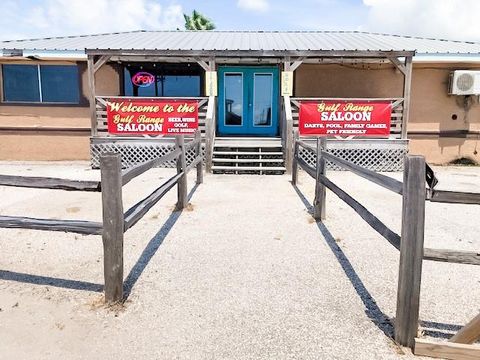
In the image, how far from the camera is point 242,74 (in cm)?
1380

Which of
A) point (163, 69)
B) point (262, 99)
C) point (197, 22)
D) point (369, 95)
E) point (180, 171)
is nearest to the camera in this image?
point (180, 171)

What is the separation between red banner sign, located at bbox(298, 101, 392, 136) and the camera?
1110 cm

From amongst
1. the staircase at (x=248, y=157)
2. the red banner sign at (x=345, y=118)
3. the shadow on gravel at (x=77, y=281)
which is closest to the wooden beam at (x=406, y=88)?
the red banner sign at (x=345, y=118)

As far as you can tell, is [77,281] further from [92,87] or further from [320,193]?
[92,87]

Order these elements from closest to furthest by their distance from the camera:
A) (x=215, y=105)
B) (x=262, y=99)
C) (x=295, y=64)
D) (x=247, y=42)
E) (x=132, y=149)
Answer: (x=295, y=64)
(x=132, y=149)
(x=215, y=105)
(x=247, y=42)
(x=262, y=99)

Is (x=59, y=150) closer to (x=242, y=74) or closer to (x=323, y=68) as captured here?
(x=242, y=74)

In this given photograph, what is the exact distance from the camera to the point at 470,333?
243 centimetres

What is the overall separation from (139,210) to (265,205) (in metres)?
3.61

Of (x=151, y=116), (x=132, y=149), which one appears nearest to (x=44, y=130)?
(x=132, y=149)

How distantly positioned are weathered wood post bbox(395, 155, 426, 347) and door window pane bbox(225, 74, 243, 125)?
1169 cm

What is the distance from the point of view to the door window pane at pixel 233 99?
13875 mm

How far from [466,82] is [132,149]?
10.8 meters

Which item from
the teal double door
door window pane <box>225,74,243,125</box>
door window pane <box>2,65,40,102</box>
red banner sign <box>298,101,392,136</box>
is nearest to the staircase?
red banner sign <box>298,101,392,136</box>

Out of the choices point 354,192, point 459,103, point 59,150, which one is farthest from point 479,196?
point 59,150
